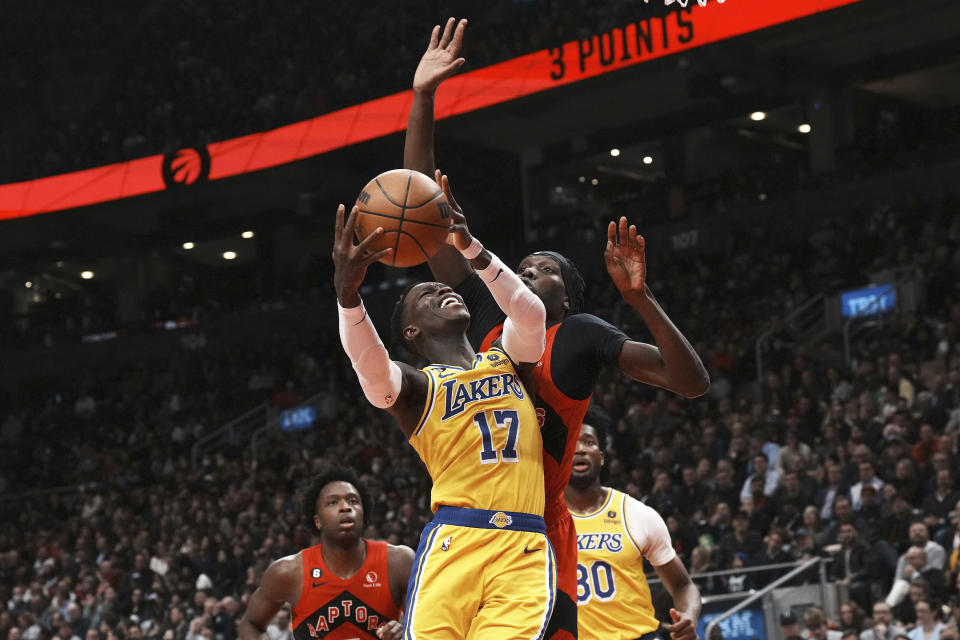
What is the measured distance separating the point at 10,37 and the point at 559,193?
1615cm

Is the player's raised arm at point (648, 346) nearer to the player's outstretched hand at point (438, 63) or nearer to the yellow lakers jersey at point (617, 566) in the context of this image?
the player's outstretched hand at point (438, 63)

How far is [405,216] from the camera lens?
4594 millimetres

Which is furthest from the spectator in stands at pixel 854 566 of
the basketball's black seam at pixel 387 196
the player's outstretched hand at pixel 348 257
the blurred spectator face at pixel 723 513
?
the player's outstretched hand at pixel 348 257

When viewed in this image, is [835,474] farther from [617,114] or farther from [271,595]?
[617,114]

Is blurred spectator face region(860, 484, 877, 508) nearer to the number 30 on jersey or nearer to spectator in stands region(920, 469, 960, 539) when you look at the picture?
spectator in stands region(920, 469, 960, 539)

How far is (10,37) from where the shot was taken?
34250mm

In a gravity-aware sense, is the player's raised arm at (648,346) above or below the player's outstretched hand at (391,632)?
above

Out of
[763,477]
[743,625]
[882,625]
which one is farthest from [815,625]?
[763,477]

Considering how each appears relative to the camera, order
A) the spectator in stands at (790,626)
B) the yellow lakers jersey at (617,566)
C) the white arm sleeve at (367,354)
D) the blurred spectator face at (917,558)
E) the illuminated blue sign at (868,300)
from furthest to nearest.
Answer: the illuminated blue sign at (868,300) → the blurred spectator face at (917,558) → the spectator in stands at (790,626) → the yellow lakers jersey at (617,566) → the white arm sleeve at (367,354)

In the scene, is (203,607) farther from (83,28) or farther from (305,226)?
(83,28)

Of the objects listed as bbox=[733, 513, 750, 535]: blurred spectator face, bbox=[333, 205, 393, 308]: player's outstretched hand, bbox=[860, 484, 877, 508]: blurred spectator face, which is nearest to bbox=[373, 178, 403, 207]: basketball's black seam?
bbox=[333, 205, 393, 308]: player's outstretched hand

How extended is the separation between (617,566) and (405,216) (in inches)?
96.2

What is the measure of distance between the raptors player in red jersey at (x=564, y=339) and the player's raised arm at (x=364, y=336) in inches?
22.5

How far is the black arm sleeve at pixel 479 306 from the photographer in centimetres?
543
